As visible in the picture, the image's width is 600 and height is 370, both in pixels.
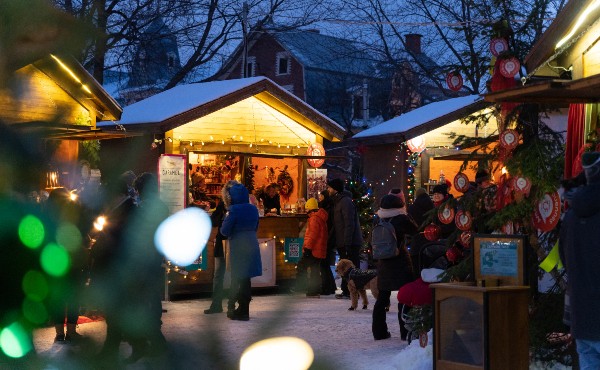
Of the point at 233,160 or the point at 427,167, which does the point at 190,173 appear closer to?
the point at 233,160

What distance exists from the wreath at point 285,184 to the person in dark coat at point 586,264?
501 inches

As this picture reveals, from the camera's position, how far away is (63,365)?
121 cm

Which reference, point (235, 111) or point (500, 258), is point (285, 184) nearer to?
point (235, 111)

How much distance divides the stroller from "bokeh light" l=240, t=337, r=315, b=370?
704cm

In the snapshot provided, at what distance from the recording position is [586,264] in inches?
222

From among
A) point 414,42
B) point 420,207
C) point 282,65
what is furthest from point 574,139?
point 282,65

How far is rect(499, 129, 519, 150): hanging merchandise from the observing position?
24.9 ft

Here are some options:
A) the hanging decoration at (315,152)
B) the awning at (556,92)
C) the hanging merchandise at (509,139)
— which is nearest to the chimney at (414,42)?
the hanging decoration at (315,152)

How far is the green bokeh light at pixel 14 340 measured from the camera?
1129mm

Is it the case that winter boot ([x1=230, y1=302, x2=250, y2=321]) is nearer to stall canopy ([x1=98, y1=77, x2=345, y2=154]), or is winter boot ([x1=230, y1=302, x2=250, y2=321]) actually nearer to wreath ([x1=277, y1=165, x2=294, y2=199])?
stall canopy ([x1=98, y1=77, x2=345, y2=154])

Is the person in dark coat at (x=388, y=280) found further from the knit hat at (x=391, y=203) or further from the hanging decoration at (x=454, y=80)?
the hanging decoration at (x=454, y=80)

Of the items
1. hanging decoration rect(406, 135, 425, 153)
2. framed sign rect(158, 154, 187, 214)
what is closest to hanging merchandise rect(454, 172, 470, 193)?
framed sign rect(158, 154, 187, 214)

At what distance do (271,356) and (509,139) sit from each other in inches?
260

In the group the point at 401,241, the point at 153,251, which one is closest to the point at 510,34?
the point at 401,241
